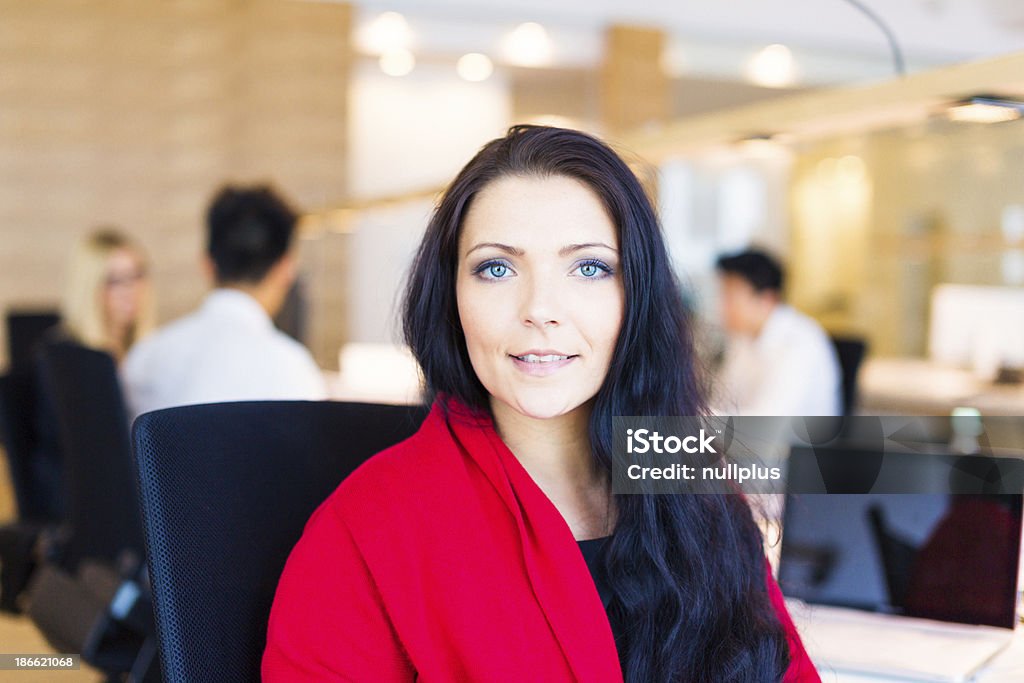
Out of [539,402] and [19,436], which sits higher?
[539,402]

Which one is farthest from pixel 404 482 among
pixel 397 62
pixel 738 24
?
pixel 738 24

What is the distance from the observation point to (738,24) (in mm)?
7352

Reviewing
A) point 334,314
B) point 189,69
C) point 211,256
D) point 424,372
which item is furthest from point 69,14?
point 424,372

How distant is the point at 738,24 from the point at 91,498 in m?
5.90

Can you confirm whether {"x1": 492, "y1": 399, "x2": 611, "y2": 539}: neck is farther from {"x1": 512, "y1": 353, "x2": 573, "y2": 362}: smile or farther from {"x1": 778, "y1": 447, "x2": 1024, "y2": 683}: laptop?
{"x1": 778, "y1": 447, "x2": 1024, "y2": 683}: laptop

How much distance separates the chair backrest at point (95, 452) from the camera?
258 cm

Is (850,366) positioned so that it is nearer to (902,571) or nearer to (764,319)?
(764,319)

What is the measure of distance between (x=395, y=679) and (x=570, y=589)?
0.70 feet

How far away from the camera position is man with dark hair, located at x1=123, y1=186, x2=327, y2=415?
2818 mm

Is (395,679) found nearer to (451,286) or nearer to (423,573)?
(423,573)

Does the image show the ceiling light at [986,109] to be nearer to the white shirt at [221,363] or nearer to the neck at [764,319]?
the white shirt at [221,363]

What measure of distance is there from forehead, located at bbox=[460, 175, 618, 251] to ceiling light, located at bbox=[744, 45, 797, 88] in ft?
→ 22.3

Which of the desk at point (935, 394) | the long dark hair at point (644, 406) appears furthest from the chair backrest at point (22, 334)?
the long dark hair at point (644, 406)

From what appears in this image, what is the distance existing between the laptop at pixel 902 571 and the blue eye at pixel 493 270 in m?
0.75
